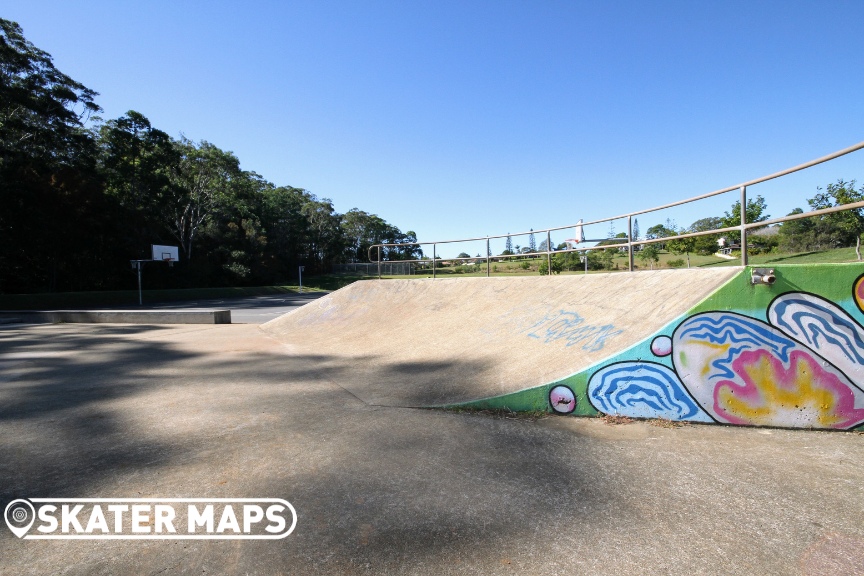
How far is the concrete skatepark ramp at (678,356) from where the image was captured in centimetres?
385

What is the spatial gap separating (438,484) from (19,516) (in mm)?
2765

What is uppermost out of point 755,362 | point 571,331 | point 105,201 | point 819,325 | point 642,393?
point 105,201

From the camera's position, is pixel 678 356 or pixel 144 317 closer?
pixel 678 356

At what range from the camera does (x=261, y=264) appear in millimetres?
47844

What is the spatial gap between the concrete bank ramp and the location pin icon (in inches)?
122

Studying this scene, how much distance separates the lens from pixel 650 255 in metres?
6.86

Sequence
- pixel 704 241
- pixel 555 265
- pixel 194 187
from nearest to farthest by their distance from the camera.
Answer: pixel 704 241 → pixel 555 265 → pixel 194 187

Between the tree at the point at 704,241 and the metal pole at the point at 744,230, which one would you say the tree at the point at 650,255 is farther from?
the metal pole at the point at 744,230

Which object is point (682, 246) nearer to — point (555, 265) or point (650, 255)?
point (650, 255)

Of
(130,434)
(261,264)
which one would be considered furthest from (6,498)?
(261,264)

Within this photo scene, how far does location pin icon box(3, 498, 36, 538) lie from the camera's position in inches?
101

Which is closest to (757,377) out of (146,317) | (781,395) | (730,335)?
(781,395)

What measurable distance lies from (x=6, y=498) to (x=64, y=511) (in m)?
0.57

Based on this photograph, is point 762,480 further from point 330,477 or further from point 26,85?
point 26,85
